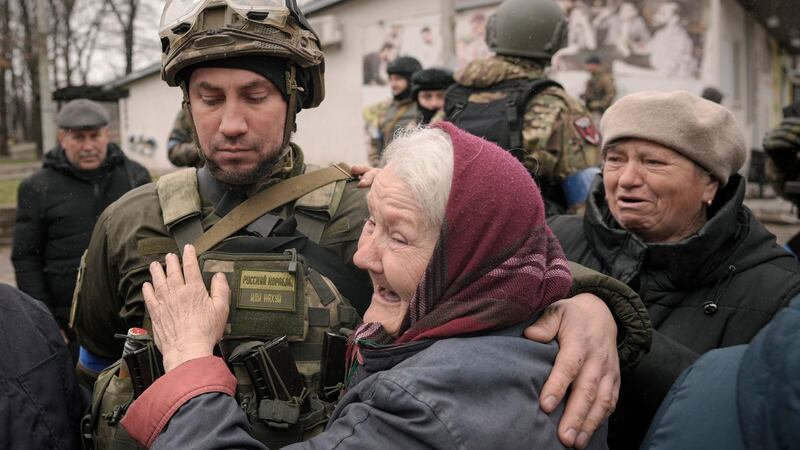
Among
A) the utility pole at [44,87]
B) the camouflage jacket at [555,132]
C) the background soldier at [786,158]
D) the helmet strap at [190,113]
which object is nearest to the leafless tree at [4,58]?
the utility pole at [44,87]

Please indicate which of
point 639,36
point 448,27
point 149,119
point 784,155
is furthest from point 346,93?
point 784,155

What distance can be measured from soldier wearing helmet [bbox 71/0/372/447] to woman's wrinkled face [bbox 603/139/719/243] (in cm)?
94

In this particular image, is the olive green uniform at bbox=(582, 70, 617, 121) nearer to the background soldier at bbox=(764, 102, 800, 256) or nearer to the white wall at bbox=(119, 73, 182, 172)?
the background soldier at bbox=(764, 102, 800, 256)

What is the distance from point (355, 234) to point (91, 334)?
1.00 m

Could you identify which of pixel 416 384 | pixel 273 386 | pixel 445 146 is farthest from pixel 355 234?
pixel 416 384

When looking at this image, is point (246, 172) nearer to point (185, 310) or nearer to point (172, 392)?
point (185, 310)

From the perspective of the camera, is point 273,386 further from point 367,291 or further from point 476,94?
point 476,94

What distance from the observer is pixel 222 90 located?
95.2 inches

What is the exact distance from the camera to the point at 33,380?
1.89 metres

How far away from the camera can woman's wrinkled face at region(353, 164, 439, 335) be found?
69.9 inches

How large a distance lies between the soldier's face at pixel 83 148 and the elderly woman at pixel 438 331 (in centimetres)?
418

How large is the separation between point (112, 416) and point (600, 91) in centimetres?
1283

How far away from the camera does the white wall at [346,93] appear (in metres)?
18.1

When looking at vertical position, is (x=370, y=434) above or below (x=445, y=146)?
below
